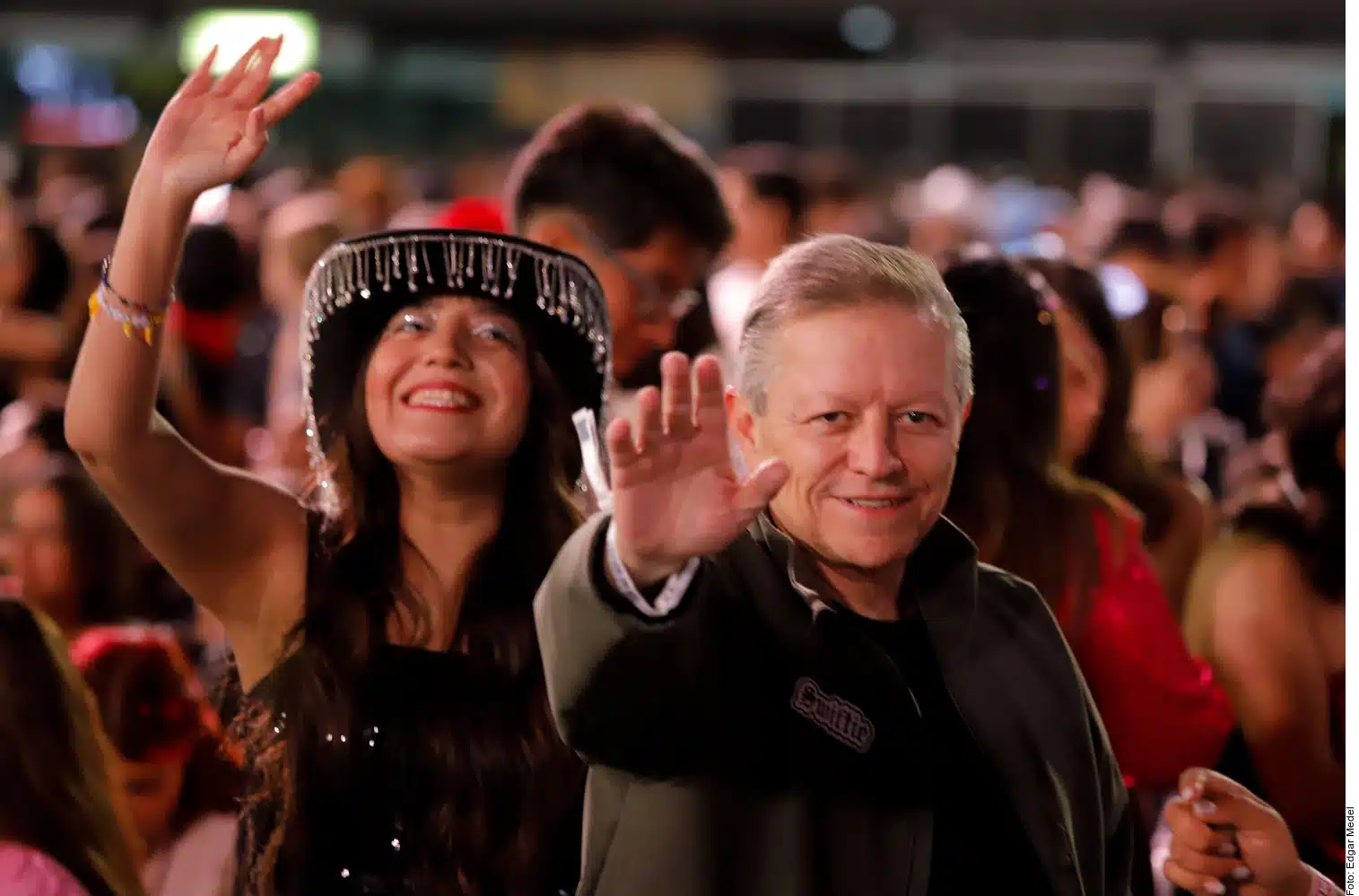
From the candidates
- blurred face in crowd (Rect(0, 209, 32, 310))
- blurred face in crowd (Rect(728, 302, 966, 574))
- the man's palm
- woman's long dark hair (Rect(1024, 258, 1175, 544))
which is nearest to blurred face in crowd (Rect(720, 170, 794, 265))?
blurred face in crowd (Rect(0, 209, 32, 310))

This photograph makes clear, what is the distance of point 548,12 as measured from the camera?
8156 millimetres

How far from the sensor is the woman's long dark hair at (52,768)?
5.15ft

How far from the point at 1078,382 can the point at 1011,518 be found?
34 cm

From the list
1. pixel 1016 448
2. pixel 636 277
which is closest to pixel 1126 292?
pixel 636 277

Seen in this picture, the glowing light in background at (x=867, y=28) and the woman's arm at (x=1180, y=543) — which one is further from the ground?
the glowing light in background at (x=867, y=28)

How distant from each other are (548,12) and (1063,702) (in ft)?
23.7

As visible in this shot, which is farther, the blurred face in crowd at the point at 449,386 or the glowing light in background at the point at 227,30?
the glowing light in background at the point at 227,30

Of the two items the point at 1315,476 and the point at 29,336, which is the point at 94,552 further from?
the point at 1315,476

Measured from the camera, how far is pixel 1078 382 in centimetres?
195

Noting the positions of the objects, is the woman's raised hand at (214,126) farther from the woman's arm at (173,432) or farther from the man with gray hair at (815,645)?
the man with gray hair at (815,645)

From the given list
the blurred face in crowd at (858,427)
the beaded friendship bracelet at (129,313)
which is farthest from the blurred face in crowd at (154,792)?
the blurred face in crowd at (858,427)

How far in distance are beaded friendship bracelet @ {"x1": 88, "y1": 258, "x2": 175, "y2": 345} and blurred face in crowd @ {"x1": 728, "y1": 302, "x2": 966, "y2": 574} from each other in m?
0.49

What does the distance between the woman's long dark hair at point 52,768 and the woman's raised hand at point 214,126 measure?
1.66 feet

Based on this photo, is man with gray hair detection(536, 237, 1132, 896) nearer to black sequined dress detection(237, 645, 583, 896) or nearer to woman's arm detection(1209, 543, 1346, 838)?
black sequined dress detection(237, 645, 583, 896)
